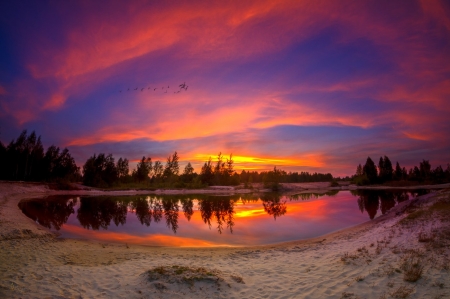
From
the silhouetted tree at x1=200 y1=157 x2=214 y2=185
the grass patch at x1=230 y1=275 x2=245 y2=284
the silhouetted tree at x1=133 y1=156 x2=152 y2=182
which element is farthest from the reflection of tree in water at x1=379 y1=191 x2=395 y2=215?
the silhouetted tree at x1=133 y1=156 x2=152 y2=182

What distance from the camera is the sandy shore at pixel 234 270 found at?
7324 millimetres

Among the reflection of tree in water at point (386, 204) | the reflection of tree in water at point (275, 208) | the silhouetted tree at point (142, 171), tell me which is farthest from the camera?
the silhouetted tree at point (142, 171)

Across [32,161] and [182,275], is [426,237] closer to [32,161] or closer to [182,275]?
[182,275]

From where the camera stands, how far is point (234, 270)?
977 centimetres

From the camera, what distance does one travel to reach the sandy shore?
7.32m

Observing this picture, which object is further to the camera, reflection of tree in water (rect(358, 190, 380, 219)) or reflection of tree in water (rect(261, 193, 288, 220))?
reflection of tree in water (rect(261, 193, 288, 220))

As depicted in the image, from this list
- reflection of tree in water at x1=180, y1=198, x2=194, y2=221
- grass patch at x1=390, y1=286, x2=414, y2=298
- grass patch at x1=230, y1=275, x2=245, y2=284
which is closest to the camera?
grass patch at x1=390, y1=286, x2=414, y2=298

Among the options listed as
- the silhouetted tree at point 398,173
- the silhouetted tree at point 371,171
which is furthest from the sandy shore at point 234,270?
the silhouetted tree at point 398,173

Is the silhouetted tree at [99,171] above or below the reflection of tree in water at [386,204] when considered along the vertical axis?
above

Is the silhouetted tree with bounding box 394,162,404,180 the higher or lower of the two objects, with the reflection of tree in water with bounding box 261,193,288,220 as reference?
higher

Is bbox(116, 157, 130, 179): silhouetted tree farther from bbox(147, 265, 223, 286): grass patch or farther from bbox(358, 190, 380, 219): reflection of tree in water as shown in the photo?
bbox(147, 265, 223, 286): grass patch

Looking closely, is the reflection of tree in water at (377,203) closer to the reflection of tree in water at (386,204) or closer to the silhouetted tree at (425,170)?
the reflection of tree in water at (386,204)

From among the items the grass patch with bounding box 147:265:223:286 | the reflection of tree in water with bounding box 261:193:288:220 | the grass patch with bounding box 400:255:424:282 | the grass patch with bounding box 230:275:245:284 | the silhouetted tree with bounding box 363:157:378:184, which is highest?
the silhouetted tree with bounding box 363:157:378:184

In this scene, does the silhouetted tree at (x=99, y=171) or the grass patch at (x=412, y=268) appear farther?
the silhouetted tree at (x=99, y=171)
